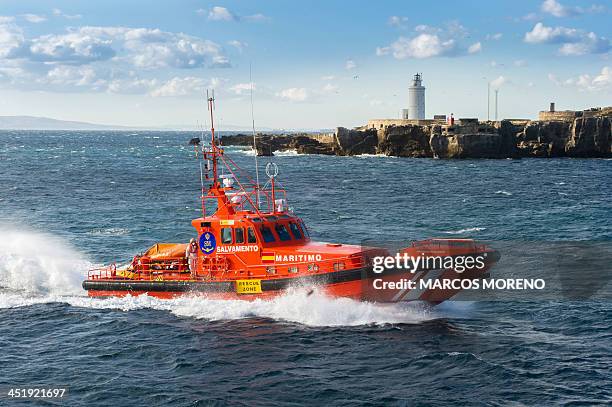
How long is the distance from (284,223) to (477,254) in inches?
274

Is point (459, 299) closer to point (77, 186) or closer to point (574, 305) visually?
point (574, 305)

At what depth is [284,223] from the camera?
2562 centimetres

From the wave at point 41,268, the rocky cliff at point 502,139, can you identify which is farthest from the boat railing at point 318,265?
the rocky cliff at point 502,139

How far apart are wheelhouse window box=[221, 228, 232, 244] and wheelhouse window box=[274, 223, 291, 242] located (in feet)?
5.45

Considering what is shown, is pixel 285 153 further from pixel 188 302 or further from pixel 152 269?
pixel 188 302

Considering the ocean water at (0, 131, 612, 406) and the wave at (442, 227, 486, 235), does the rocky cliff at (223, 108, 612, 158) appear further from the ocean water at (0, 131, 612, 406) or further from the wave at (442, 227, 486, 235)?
the wave at (442, 227, 486, 235)

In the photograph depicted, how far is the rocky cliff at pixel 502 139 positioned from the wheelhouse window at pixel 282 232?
3003 inches

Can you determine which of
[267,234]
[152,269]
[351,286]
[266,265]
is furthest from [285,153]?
[351,286]

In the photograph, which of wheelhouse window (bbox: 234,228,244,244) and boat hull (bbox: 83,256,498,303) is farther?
wheelhouse window (bbox: 234,228,244,244)

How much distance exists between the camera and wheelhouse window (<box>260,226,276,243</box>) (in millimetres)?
24928

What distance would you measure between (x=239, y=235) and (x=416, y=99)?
429 ft

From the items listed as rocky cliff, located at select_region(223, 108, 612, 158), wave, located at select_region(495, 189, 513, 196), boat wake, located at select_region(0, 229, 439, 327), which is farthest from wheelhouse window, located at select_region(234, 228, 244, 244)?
rocky cliff, located at select_region(223, 108, 612, 158)

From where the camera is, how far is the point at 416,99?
495 feet

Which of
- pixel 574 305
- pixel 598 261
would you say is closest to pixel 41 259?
pixel 574 305
